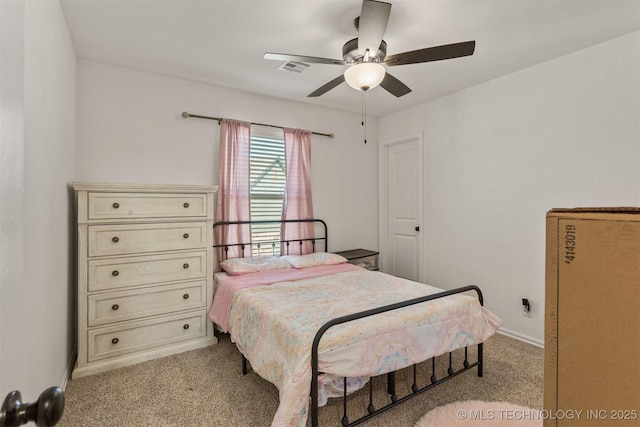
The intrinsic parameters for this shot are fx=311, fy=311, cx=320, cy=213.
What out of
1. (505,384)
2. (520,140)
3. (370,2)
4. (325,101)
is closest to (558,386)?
(370,2)

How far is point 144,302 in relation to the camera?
8.75 ft

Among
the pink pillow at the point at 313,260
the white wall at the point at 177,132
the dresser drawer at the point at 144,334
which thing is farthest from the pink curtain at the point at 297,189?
the dresser drawer at the point at 144,334

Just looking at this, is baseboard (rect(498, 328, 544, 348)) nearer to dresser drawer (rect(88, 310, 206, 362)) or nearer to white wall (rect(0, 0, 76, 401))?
dresser drawer (rect(88, 310, 206, 362))

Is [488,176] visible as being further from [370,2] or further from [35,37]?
[35,37]

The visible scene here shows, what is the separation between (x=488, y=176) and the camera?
335cm

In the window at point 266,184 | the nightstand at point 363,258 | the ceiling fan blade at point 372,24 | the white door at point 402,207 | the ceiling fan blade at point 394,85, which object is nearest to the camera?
the ceiling fan blade at point 372,24

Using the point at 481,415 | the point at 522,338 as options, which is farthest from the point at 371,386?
the point at 522,338

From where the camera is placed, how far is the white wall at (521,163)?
2480mm

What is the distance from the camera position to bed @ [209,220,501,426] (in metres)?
1.62

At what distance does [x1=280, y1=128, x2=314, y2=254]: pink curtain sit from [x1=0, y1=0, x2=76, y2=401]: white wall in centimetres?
207

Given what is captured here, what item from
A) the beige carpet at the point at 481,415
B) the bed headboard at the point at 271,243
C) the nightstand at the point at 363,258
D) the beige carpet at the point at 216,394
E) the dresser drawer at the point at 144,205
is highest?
the dresser drawer at the point at 144,205

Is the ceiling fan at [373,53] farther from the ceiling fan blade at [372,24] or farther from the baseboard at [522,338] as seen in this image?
the baseboard at [522,338]

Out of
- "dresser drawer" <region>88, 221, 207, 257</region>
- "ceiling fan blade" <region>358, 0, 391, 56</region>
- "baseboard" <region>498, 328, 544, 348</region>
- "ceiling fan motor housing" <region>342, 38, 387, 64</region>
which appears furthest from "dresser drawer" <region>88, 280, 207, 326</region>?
"baseboard" <region>498, 328, 544, 348</region>

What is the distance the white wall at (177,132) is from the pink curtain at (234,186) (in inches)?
5.4
